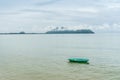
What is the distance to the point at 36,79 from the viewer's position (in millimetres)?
24406

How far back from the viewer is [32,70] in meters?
29.1

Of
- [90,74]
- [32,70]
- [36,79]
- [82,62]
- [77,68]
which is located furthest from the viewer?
[82,62]

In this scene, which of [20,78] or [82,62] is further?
[82,62]

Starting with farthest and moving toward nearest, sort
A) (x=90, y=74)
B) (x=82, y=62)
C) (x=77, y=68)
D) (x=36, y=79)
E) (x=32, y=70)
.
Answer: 1. (x=82, y=62)
2. (x=77, y=68)
3. (x=32, y=70)
4. (x=90, y=74)
5. (x=36, y=79)

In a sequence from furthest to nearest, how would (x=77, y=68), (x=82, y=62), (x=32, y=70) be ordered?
(x=82, y=62) < (x=77, y=68) < (x=32, y=70)

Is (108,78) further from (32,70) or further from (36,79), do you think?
(32,70)

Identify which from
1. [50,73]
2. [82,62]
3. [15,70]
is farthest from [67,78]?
[82,62]

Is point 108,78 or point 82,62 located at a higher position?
point 82,62

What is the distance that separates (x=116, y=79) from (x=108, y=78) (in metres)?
0.85

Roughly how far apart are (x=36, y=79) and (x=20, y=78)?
5.64ft

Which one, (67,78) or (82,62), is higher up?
(82,62)

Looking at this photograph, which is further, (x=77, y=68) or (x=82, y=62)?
(x=82, y=62)

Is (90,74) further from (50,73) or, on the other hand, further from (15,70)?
(15,70)

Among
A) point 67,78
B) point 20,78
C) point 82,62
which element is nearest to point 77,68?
point 82,62
